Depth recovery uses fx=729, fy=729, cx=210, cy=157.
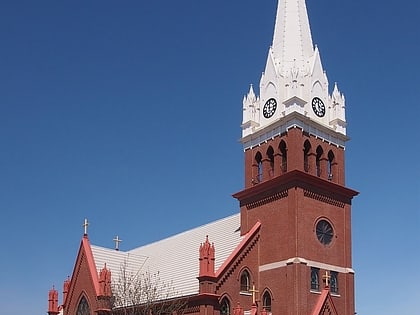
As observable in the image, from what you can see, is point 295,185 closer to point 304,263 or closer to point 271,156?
point 271,156

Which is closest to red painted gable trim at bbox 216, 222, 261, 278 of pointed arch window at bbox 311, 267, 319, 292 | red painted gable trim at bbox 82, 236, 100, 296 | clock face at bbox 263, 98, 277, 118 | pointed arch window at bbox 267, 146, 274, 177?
pointed arch window at bbox 267, 146, 274, 177

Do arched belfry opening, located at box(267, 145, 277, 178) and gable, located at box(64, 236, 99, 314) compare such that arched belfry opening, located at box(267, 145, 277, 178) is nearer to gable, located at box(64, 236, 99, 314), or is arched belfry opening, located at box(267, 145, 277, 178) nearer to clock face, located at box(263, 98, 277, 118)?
clock face, located at box(263, 98, 277, 118)

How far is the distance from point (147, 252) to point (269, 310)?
64.2 feet

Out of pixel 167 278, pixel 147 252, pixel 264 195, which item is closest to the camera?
pixel 264 195

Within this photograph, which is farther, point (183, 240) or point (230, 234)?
point (183, 240)

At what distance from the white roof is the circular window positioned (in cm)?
551

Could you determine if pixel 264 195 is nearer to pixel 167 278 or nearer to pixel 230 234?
pixel 230 234

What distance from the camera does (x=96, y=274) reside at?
5653cm

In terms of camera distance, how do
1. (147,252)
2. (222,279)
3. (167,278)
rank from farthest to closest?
1. (147,252)
2. (167,278)
3. (222,279)

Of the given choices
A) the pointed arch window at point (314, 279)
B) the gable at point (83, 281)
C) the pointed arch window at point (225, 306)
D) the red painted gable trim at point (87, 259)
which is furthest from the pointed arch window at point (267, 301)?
the red painted gable trim at point (87, 259)

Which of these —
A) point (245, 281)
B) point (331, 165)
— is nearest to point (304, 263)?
point (245, 281)

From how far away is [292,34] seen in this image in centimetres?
5384

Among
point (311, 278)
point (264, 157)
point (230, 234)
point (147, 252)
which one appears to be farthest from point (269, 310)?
point (147, 252)

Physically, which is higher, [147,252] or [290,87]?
[290,87]
